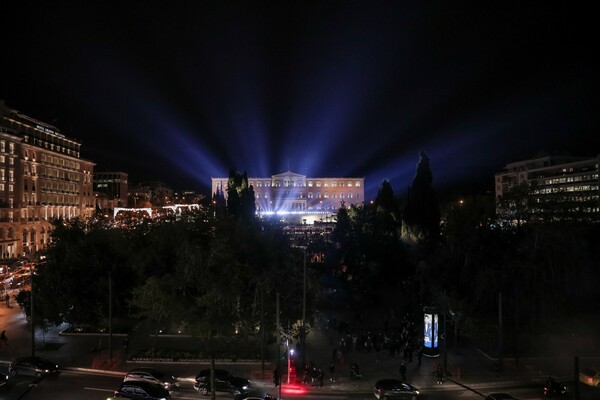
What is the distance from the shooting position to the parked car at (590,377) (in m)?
22.8

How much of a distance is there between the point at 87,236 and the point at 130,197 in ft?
486

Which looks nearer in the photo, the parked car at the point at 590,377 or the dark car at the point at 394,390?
the dark car at the point at 394,390

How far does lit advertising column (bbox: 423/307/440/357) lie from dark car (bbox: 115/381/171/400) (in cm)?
1421

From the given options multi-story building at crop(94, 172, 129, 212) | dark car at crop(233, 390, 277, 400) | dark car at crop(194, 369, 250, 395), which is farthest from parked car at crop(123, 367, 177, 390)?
multi-story building at crop(94, 172, 129, 212)

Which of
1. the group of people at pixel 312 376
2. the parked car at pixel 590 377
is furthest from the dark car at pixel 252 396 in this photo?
the parked car at pixel 590 377

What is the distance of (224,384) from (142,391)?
12.2ft

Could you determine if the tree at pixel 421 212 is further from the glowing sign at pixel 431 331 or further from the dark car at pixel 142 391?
the dark car at pixel 142 391

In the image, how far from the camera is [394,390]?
69.2 feet

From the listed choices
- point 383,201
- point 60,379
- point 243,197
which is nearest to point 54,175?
point 243,197

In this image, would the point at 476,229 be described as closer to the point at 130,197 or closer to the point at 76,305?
the point at 76,305

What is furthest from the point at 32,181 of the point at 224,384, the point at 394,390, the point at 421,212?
the point at 394,390

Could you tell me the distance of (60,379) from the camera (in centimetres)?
2412

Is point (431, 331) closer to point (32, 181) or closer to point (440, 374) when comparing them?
point (440, 374)

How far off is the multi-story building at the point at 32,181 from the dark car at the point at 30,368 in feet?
152
